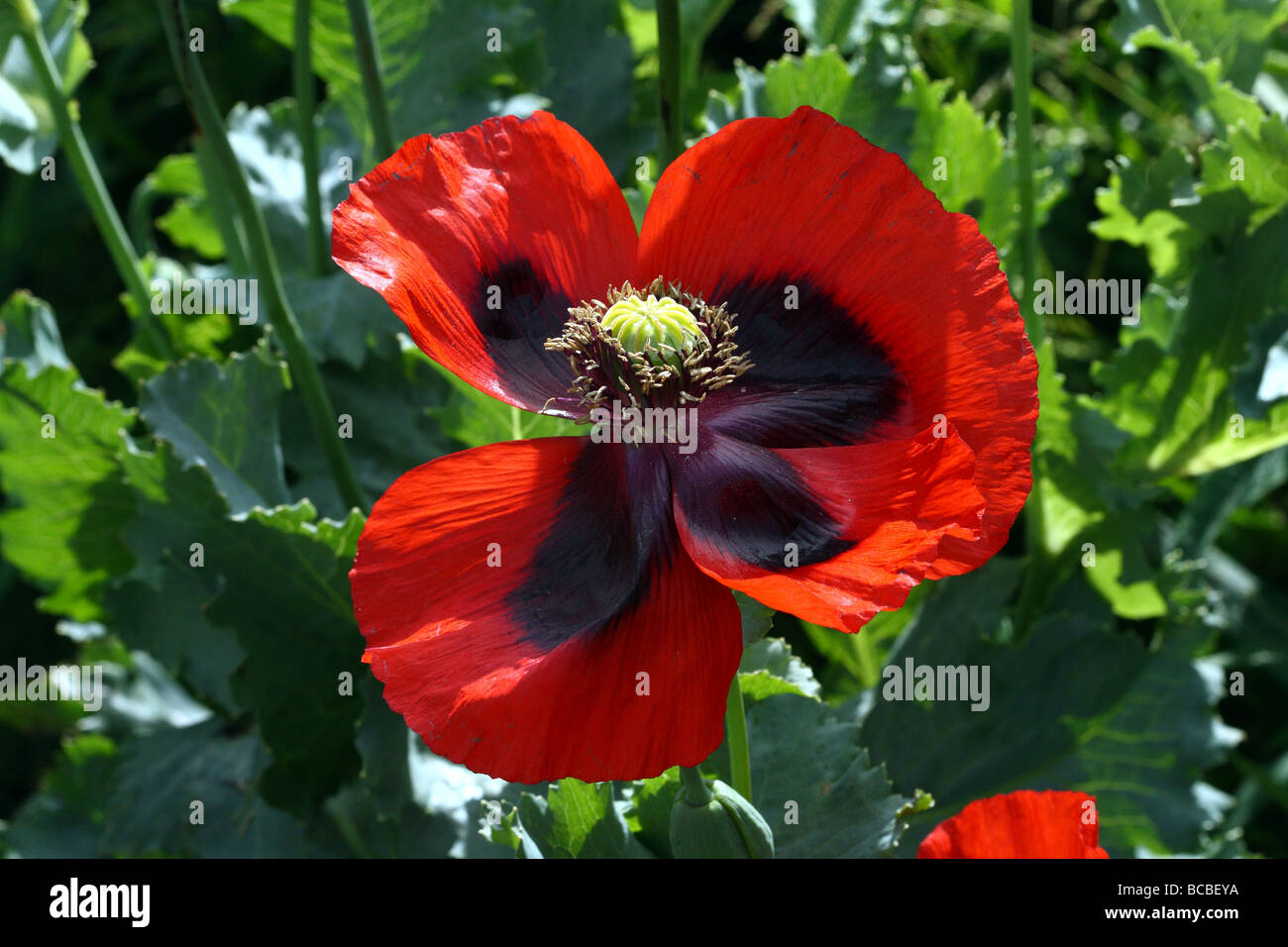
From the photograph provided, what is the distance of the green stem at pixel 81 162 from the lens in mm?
1325

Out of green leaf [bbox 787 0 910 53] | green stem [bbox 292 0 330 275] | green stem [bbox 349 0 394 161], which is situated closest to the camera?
green stem [bbox 349 0 394 161]

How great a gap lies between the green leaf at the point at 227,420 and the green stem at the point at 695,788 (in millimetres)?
639

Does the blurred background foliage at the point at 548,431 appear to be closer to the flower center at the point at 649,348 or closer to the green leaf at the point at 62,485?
the green leaf at the point at 62,485

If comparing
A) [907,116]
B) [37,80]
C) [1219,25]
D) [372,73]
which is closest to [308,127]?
[372,73]

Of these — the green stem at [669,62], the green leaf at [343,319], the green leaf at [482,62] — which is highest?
the green leaf at [482,62]

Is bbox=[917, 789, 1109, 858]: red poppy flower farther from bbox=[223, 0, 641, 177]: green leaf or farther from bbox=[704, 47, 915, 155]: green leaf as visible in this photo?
bbox=[223, 0, 641, 177]: green leaf

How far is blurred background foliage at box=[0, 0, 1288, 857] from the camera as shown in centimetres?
121

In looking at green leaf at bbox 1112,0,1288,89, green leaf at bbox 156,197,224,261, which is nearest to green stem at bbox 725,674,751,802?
green leaf at bbox 1112,0,1288,89

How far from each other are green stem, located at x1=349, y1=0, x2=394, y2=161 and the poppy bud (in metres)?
0.73

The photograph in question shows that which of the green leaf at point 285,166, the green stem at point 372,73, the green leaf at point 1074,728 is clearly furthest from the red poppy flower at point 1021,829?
the green leaf at point 285,166

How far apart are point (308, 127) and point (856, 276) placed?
2.24 ft

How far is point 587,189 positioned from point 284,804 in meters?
0.66

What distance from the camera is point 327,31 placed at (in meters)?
1.51
